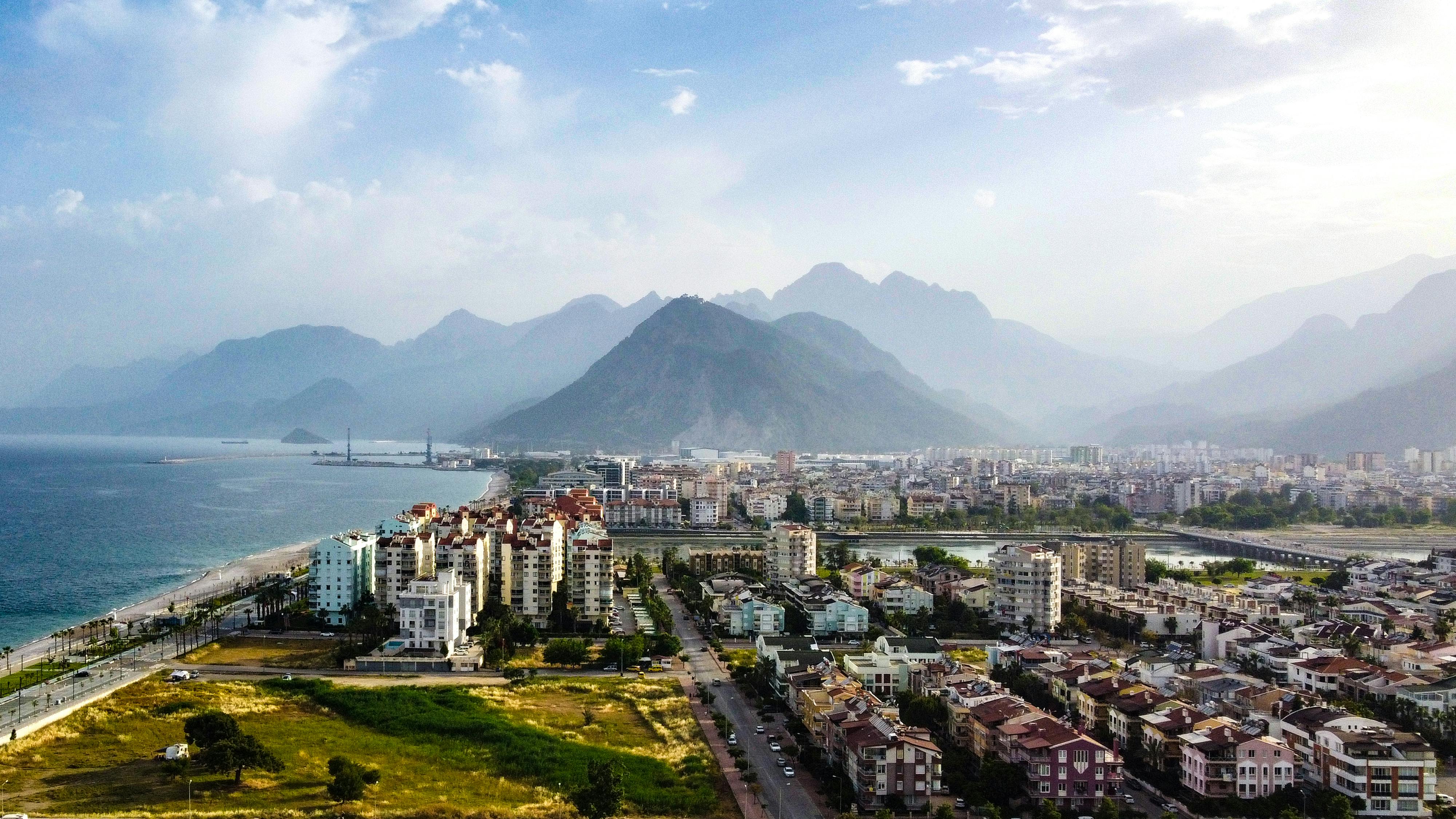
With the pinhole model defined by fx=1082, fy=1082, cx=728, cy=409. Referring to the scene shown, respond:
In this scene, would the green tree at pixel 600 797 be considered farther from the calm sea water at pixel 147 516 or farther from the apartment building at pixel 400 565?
the calm sea water at pixel 147 516

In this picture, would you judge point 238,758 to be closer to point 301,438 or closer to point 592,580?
point 592,580

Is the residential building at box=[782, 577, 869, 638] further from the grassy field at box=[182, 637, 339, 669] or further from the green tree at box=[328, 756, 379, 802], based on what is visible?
the green tree at box=[328, 756, 379, 802]

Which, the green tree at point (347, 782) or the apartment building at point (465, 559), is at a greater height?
the apartment building at point (465, 559)

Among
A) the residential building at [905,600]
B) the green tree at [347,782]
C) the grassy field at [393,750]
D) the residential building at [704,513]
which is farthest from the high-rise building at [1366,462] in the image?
the green tree at [347,782]

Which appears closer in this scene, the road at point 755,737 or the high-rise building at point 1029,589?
the road at point 755,737

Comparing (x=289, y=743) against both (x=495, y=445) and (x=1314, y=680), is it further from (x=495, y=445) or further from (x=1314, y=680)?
(x=495, y=445)

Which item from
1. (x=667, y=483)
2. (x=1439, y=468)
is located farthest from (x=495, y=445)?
(x=1439, y=468)
